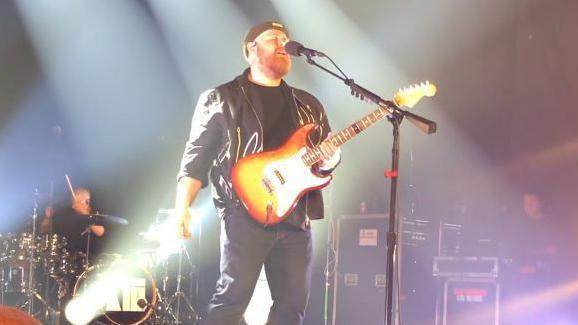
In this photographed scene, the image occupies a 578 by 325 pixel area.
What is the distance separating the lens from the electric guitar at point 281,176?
10.6ft

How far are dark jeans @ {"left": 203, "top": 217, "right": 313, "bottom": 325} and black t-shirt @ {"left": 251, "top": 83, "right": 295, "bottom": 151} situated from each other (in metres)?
0.41

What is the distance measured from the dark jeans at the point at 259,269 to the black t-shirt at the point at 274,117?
405 millimetres

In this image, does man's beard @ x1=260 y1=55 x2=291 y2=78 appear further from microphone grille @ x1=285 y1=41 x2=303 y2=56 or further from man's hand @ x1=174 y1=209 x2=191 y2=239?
man's hand @ x1=174 y1=209 x2=191 y2=239

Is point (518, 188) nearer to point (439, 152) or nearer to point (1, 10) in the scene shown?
point (439, 152)

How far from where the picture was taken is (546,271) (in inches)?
257

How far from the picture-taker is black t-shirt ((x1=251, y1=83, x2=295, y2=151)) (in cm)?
339

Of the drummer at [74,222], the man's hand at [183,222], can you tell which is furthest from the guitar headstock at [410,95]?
the drummer at [74,222]

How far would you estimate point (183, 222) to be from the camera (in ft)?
10.7

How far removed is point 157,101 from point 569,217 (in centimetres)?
511

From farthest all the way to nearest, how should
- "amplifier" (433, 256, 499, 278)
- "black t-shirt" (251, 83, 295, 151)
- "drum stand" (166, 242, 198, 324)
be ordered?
"drum stand" (166, 242, 198, 324) < "amplifier" (433, 256, 499, 278) < "black t-shirt" (251, 83, 295, 151)

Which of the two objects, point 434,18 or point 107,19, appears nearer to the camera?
point 434,18

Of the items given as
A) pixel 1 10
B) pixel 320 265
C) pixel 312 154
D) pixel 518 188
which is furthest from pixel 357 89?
pixel 1 10

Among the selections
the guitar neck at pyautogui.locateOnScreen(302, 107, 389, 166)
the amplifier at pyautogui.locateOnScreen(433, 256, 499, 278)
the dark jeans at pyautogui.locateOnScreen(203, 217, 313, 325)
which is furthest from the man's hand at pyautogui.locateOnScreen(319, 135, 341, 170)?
the amplifier at pyautogui.locateOnScreen(433, 256, 499, 278)

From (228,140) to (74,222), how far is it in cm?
529
